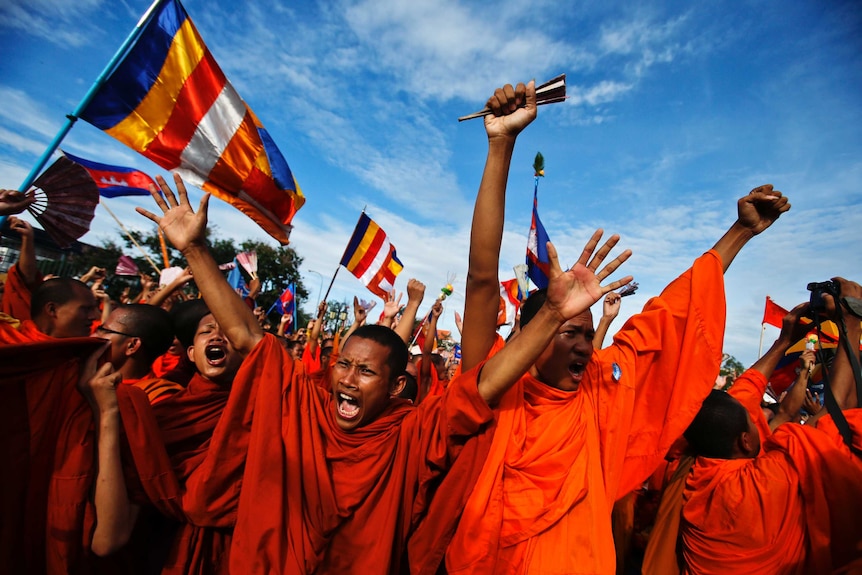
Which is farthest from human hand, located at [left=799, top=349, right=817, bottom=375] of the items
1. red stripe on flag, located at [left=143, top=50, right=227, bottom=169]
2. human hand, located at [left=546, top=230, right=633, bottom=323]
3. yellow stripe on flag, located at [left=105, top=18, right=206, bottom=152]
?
yellow stripe on flag, located at [left=105, top=18, right=206, bottom=152]

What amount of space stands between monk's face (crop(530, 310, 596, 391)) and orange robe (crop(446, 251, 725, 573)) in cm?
7

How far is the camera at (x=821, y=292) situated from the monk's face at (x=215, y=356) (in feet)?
10.8

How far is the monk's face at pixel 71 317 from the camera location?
9.15 feet

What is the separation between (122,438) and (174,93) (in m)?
3.00

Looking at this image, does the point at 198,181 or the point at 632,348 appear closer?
the point at 632,348

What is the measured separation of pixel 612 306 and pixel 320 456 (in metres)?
2.97

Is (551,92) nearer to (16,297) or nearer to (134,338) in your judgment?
(134,338)

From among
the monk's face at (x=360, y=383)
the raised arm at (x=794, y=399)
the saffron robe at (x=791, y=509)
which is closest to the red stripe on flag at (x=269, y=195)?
the monk's face at (x=360, y=383)

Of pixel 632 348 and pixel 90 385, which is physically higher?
pixel 632 348

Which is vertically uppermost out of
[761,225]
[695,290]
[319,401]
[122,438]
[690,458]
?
[761,225]

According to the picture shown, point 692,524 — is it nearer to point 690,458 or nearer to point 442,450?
point 690,458

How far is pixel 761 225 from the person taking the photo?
2496 millimetres

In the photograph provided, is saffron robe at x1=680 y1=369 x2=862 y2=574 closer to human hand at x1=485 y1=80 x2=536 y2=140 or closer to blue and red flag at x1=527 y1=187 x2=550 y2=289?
human hand at x1=485 y1=80 x2=536 y2=140

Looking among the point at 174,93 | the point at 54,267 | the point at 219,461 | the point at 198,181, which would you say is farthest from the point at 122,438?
the point at 54,267
